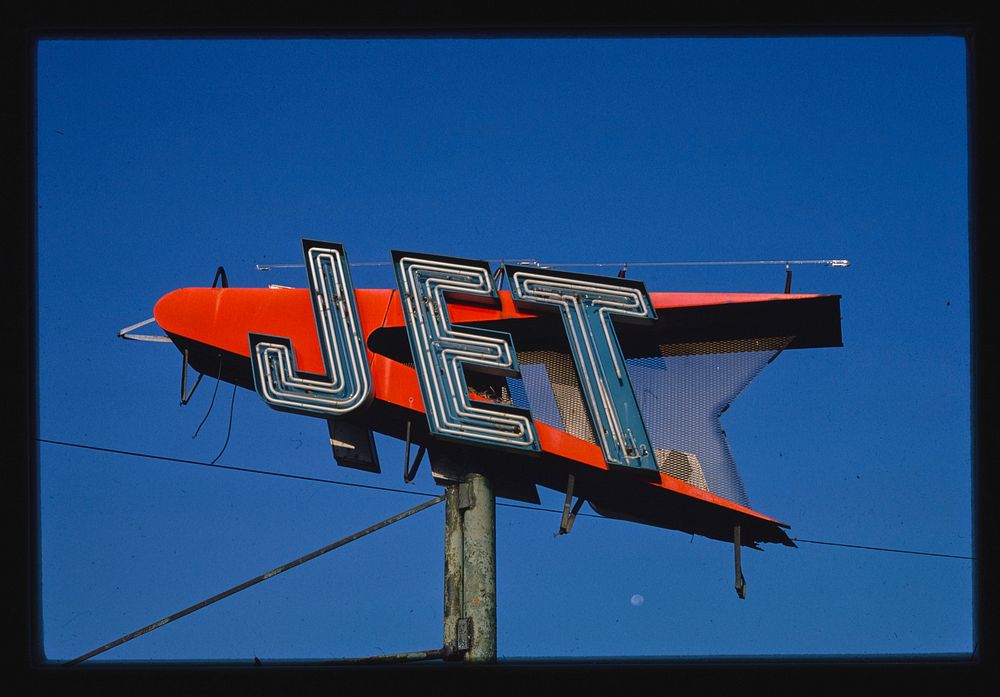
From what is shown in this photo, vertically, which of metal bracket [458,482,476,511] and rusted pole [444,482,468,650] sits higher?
metal bracket [458,482,476,511]

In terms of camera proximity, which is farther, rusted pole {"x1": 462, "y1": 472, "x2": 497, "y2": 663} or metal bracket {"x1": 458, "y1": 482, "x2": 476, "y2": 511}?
metal bracket {"x1": 458, "y1": 482, "x2": 476, "y2": 511}

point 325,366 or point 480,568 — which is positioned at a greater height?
point 325,366

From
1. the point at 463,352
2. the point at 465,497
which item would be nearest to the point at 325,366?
the point at 463,352

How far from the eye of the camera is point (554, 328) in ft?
55.1

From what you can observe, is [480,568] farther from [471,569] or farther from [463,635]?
[463,635]

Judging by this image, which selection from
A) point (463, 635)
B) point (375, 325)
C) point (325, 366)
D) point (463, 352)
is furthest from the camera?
point (375, 325)

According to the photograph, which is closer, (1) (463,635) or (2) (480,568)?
(1) (463,635)

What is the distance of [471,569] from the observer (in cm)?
1641

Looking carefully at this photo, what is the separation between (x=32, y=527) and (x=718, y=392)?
845 cm

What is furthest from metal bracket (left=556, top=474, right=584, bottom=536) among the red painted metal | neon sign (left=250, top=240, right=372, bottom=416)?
neon sign (left=250, top=240, right=372, bottom=416)

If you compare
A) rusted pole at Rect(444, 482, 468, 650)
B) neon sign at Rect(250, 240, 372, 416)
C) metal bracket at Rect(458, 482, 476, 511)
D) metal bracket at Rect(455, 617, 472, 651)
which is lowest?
metal bracket at Rect(455, 617, 472, 651)

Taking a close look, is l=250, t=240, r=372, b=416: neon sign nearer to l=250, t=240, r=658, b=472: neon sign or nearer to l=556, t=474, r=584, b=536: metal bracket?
l=250, t=240, r=658, b=472: neon sign

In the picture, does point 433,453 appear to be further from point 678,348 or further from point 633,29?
point 633,29

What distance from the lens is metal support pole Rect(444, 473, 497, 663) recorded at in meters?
16.0
